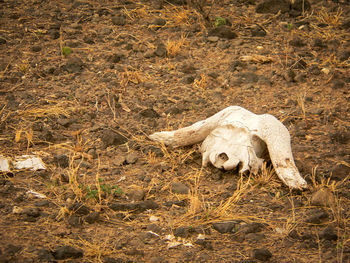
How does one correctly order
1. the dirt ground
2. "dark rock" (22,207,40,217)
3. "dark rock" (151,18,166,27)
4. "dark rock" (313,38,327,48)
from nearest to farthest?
the dirt ground, "dark rock" (22,207,40,217), "dark rock" (313,38,327,48), "dark rock" (151,18,166,27)

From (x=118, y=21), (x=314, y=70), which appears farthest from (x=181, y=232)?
(x=118, y=21)

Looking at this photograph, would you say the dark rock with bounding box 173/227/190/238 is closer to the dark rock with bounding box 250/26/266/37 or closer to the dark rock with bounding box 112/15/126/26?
the dark rock with bounding box 250/26/266/37

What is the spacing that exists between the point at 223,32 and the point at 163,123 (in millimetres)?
1886

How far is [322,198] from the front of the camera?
3.71 metres

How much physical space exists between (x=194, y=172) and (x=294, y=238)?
3.54 ft

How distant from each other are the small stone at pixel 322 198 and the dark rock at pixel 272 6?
3.51 metres

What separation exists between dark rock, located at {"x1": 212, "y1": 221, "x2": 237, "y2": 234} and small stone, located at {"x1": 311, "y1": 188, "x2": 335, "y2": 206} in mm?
671

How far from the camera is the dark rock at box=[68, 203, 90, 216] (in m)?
3.53

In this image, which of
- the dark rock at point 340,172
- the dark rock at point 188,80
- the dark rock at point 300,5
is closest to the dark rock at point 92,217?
the dark rock at point 340,172

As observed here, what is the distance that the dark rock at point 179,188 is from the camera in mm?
3895

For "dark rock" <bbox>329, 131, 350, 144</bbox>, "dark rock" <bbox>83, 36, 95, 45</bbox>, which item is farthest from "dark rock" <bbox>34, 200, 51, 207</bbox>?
"dark rock" <bbox>83, 36, 95, 45</bbox>

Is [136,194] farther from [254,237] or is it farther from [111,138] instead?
[254,237]

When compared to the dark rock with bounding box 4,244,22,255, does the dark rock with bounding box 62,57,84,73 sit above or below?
below

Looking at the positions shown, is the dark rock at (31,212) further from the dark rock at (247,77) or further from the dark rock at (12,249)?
the dark rock at (247,77)
